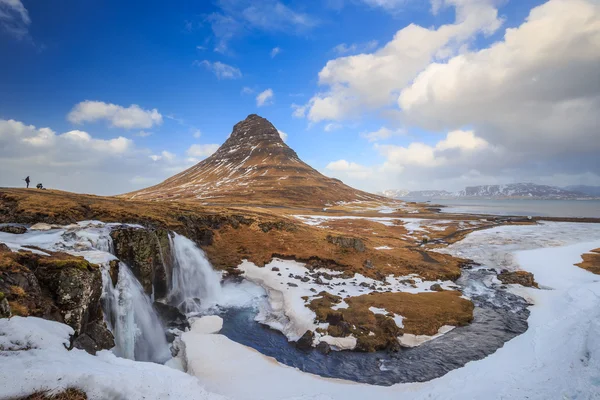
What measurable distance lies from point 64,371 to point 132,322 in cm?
1154

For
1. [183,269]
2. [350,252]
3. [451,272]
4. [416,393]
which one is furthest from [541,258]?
[183,269]

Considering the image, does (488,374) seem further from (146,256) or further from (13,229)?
(13,229)

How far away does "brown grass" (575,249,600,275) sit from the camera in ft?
147

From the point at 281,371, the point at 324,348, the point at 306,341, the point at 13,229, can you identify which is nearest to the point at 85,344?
the point at 281,371

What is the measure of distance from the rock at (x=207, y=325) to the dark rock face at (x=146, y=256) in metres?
6.11

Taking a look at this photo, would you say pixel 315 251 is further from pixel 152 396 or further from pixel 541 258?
pixel 541 258

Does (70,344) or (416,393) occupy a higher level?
(70,344)

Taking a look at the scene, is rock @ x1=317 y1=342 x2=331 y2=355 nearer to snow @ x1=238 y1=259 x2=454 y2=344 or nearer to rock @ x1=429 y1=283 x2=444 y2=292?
snow @ x1=238 y1=259 x2=454 y2=344

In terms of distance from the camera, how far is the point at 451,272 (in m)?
44.7

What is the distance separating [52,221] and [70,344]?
21748mm

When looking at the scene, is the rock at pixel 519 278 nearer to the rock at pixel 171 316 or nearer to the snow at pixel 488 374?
the snow at pixel 488 374

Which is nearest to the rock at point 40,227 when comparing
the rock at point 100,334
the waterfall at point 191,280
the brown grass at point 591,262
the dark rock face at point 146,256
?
the dark rock face at point 146,256

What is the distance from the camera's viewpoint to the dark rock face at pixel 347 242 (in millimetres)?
49406

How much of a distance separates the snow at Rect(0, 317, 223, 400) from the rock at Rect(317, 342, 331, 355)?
10925mm
